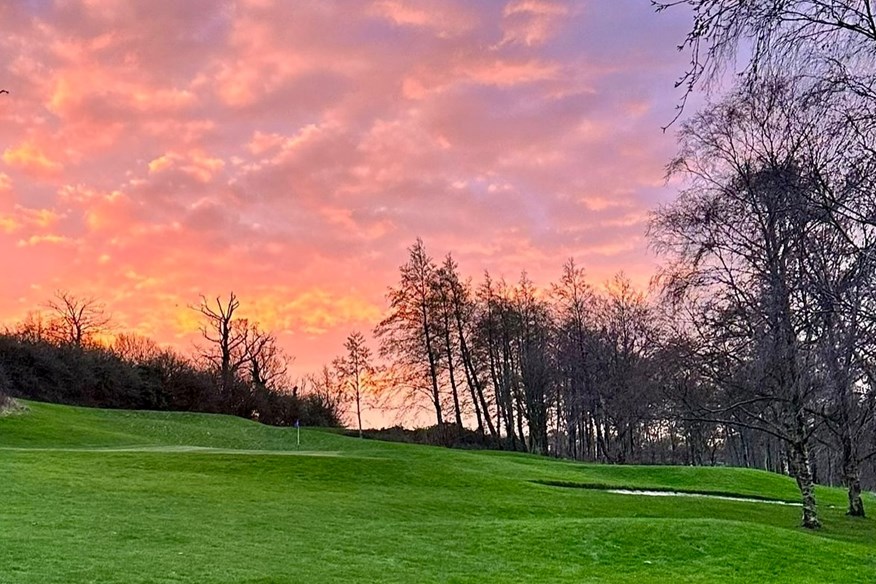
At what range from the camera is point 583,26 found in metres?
7.47

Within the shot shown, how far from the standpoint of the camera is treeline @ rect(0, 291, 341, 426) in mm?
42250

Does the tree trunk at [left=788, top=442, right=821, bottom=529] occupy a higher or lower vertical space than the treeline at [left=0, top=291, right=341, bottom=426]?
lower

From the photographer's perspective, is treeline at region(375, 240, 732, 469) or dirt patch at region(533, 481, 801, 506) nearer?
dirt patch at region(533, 481, 801, 506)

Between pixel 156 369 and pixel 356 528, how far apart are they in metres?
39.5

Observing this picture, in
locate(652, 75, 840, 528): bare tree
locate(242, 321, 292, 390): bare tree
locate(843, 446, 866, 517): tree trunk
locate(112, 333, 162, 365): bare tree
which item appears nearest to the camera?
locate(652, 75, 840, 528): bare tree

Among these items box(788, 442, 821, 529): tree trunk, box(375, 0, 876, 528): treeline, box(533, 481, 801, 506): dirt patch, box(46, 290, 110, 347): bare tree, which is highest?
box(46, 290, 110, 347): bare tree

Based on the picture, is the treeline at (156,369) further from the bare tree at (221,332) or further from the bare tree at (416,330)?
the bare tree at (416,330)

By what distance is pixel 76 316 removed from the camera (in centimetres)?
5609

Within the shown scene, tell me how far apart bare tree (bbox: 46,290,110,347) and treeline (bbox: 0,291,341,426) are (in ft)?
0.24

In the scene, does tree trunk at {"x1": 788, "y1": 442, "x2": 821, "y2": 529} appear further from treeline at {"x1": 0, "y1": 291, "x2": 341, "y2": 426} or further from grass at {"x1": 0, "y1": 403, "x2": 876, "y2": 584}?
treeline at {"x1": 0, "y1": 291, "x2": 341, "y2": 426}

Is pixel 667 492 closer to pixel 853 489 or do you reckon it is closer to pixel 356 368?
pixel 853 489

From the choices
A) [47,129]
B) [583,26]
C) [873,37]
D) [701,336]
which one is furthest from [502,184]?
[873,37]

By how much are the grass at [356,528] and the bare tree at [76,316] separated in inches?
1350

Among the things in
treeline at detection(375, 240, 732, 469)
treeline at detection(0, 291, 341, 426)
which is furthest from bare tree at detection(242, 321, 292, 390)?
treeline at detection(375, 240, 732, 469)
